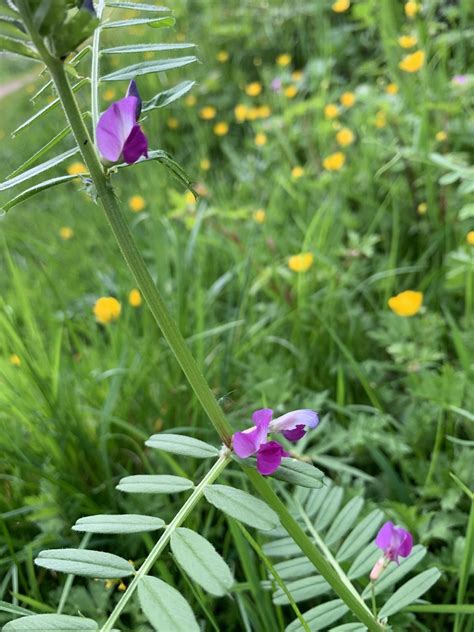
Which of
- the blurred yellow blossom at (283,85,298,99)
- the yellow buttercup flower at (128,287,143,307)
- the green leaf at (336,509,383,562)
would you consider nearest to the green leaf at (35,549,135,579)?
the green leaf at (336,509,383,562)

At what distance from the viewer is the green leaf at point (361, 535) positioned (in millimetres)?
894

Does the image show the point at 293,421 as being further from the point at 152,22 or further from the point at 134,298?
the point at 134,298

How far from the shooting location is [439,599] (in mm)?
1025

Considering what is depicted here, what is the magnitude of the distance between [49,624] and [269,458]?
216mm

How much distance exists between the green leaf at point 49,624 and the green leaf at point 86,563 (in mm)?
35

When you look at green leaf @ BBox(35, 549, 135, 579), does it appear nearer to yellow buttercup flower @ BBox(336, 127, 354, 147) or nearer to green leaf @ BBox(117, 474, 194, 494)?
green leaf @ BBox(117, 474, 194, 494)

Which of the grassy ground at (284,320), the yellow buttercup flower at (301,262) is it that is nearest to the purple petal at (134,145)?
the grassy ground at (284,320)

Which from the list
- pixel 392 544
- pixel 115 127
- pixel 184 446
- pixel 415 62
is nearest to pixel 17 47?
pixel 115 127

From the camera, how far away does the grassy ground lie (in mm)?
1150

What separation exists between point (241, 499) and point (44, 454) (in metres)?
0.75

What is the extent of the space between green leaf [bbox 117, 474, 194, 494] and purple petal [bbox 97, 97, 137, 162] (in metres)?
0.28

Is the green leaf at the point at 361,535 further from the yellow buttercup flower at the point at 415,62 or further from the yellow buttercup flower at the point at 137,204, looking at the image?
the yellow buttercup flower at the point at 137,204

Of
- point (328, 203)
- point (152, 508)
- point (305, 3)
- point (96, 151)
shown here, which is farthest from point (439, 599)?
point (305, 3)

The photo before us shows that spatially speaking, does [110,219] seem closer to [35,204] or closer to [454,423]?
[454,423]
